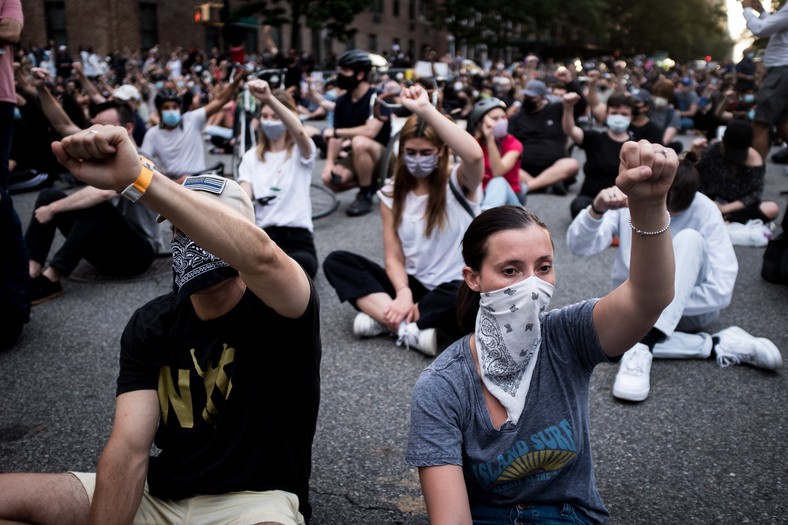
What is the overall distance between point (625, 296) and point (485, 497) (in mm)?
715

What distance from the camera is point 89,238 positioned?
533cm

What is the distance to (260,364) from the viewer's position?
2.10 meters

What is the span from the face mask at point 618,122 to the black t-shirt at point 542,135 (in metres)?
1.95

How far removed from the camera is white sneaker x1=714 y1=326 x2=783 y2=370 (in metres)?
3.79

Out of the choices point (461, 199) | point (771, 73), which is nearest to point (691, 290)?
point (461, 199)

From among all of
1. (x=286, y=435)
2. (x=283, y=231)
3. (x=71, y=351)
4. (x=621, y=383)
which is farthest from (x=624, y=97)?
Answer: (x=286, y=435)

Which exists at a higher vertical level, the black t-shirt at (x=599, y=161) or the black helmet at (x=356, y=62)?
the black helmet at (x=356, y=62)

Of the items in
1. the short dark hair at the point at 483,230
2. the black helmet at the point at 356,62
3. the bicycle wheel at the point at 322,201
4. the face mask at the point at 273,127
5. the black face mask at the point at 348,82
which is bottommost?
the bicycle wheel at the point at 322,201

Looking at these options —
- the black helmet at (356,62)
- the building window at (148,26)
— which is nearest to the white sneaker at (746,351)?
the black helmet at (356,62)

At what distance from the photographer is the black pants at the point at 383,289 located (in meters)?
4.14

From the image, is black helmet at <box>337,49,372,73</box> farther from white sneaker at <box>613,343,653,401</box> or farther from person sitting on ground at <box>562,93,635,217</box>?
white sneaker at <box>613,343,653,401</box>

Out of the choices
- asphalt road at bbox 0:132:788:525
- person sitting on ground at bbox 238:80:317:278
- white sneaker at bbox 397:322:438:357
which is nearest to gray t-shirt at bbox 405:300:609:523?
asphalt road at bbox 0:132:788:525

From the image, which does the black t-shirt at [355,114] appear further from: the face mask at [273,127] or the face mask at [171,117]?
the face mask at [273,127]

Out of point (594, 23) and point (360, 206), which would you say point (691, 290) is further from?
point (594, 23)
